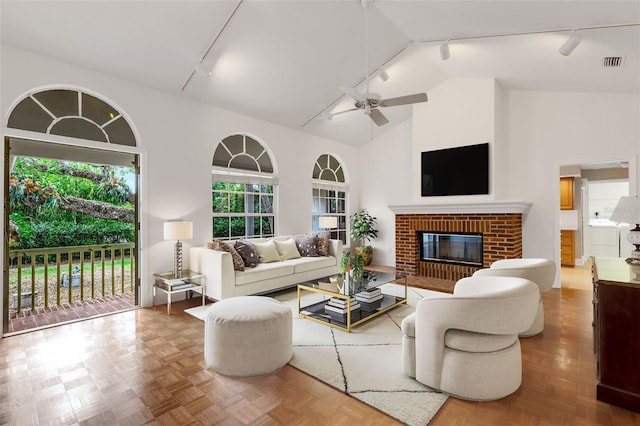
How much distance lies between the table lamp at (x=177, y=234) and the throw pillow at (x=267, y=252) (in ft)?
3.58

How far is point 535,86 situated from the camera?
5.01 metres

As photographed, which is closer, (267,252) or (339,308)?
(339,308)

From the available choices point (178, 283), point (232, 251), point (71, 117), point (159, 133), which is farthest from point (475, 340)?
point (71, 117)

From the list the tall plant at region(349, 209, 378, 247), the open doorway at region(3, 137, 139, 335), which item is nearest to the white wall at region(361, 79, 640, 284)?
the tall plant at region(349, 209, 378, 247)

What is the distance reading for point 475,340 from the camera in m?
2.06

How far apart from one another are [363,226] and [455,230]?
2194mm

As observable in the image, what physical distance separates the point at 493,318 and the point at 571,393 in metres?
0.86

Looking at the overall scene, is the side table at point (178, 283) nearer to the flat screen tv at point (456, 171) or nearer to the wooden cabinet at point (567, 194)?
the flat screen tv at point (456, 171)

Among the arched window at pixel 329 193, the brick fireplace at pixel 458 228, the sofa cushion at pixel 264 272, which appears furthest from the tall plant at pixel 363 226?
the sofa cushion at pixel 264 272

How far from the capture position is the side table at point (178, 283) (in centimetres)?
397

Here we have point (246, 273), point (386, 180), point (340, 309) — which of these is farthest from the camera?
point (386, 180)

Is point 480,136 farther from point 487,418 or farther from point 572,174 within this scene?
point 487,418

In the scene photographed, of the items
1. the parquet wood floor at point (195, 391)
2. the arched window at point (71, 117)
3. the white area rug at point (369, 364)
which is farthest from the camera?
the arched window at point (71, 117)

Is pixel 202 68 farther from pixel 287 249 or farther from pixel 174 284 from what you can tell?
pixel 287 249
